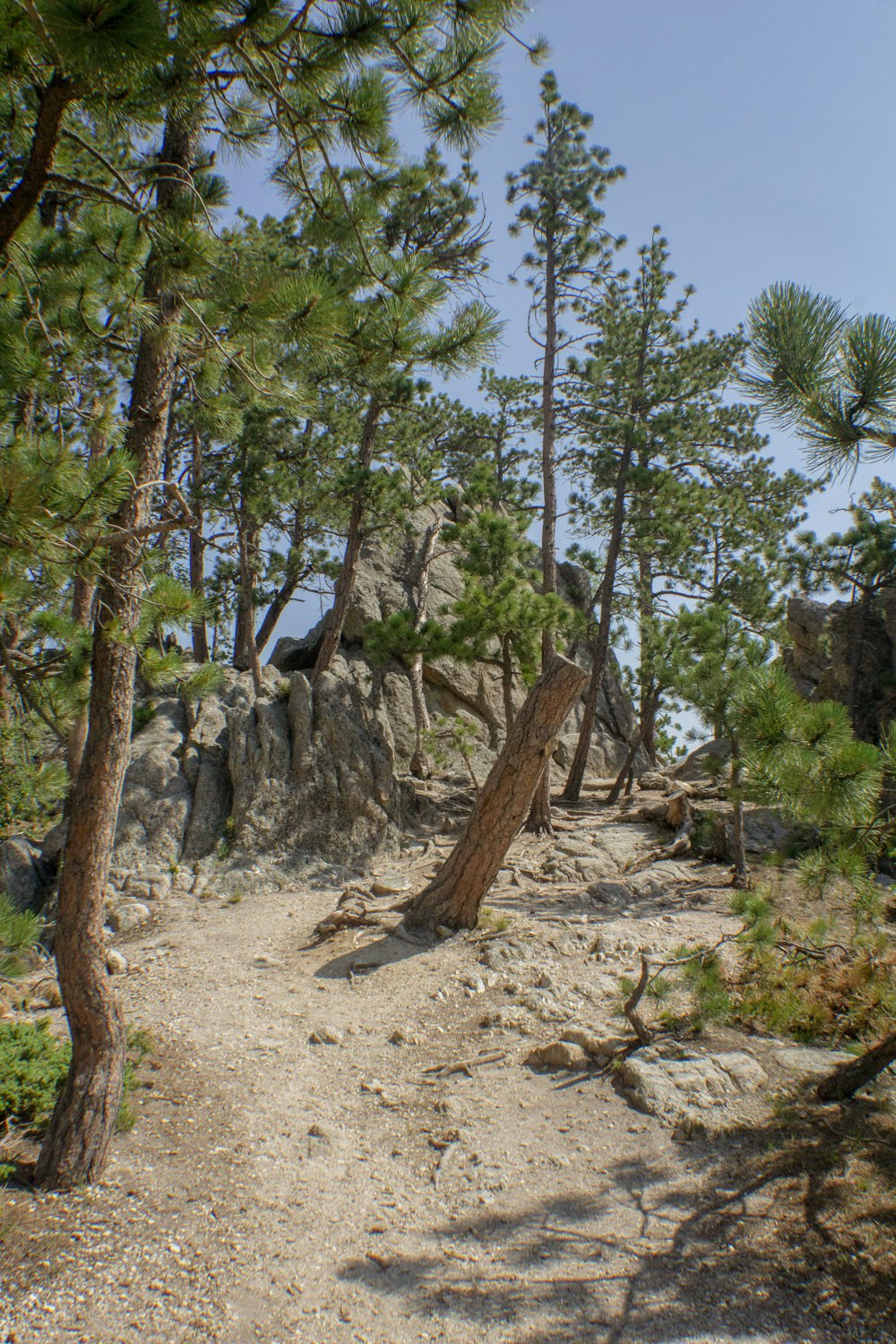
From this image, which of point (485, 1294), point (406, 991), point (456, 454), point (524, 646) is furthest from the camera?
point (456, 454)

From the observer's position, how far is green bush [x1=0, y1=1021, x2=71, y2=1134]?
15.3 feet

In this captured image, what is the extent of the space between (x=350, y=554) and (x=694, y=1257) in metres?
12.4

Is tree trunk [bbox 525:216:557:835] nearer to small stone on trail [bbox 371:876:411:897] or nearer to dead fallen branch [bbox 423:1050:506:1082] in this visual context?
small stone on trail [bbox 371:876:411:897]

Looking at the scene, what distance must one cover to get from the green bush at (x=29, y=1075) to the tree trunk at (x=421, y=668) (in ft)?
34.3

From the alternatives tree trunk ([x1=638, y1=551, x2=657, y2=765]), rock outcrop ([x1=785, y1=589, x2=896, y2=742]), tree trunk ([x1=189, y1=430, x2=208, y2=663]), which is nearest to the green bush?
tree trunk ([x1=189, y1=430, x2=208, y2=663])

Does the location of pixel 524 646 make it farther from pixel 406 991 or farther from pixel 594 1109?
pixel 594 1109

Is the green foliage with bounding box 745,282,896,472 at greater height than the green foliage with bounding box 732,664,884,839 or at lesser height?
greater

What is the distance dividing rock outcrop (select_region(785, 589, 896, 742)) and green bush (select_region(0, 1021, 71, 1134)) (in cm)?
1488

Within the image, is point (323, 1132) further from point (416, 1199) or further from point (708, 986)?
point (708, 986)

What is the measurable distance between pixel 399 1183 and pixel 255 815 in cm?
733

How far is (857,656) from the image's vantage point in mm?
16047

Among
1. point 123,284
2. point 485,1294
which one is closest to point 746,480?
point 123,284

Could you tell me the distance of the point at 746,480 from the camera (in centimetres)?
1855

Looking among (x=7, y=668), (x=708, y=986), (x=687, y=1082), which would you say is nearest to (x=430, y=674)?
Result: (x=708, y=986)
